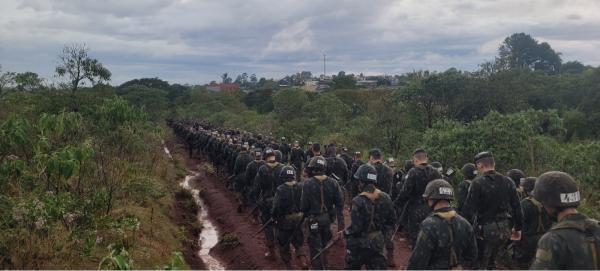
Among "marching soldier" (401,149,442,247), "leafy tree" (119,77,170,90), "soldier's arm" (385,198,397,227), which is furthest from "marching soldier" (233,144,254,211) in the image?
"leafy tree" (119,77,170,90)

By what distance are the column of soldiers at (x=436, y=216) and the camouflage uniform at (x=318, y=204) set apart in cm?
2

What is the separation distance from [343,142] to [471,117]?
7084 millimetres

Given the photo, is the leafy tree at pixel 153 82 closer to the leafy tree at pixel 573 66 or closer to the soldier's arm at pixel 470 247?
the leafy tree at pixel 573 66

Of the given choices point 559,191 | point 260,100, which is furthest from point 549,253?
point 260,100

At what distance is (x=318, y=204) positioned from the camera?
322 inches

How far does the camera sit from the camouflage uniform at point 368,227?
666 cm

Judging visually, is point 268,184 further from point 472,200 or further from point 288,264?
point 472,200

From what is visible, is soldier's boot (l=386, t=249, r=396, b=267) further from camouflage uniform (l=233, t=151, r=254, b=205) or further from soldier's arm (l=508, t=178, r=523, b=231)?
camouflage uniform (l=233, t=151, r=254, b=205)

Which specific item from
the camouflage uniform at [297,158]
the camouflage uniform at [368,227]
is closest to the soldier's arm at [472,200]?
the camouflage uniform at [368,227]

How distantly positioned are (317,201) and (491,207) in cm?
271

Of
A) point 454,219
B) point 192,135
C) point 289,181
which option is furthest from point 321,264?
point 192,135

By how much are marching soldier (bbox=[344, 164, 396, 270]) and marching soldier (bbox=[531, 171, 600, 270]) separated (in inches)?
117

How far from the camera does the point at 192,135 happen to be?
3256 cm

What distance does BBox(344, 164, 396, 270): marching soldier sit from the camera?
6656mm
